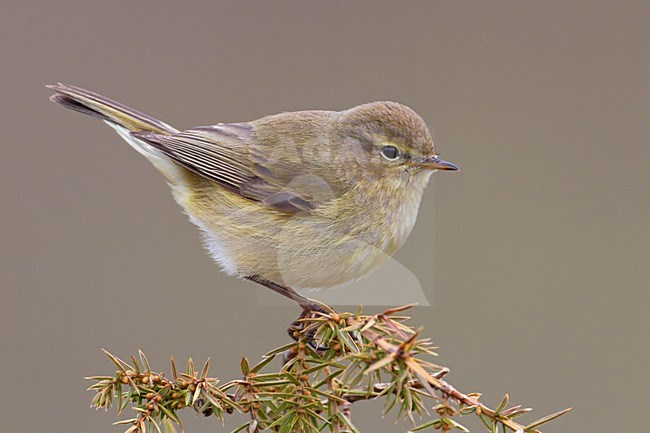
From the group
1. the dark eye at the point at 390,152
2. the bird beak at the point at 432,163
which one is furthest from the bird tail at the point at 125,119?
the bird beak at the point at 432,163

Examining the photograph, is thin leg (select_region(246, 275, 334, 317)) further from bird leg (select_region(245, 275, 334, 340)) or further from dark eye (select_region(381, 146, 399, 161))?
dark eye (select_region(381, 146, 399, 161))

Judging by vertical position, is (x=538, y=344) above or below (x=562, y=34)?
below

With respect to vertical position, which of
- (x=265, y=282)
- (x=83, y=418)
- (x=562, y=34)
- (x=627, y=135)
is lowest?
(x=83, y=418)

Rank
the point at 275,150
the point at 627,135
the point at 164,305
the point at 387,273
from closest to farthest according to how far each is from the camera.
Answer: the point at 387,273, the point at 275,150, the point at 164,305, the point at 627,135

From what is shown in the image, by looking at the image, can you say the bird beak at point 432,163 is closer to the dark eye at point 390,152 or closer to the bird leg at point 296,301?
the dark eye at point 390,152

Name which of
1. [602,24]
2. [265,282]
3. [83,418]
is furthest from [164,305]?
[602,24]

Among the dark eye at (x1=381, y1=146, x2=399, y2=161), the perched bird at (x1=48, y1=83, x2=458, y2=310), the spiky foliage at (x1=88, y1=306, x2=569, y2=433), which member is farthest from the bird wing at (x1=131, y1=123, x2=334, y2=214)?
the spiky foliage at (x1=88, y1=306, x2=569, y2=433)

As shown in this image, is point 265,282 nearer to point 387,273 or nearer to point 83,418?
point 387,273

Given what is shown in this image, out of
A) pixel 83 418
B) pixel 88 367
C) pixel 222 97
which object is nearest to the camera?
pixel 83 418
